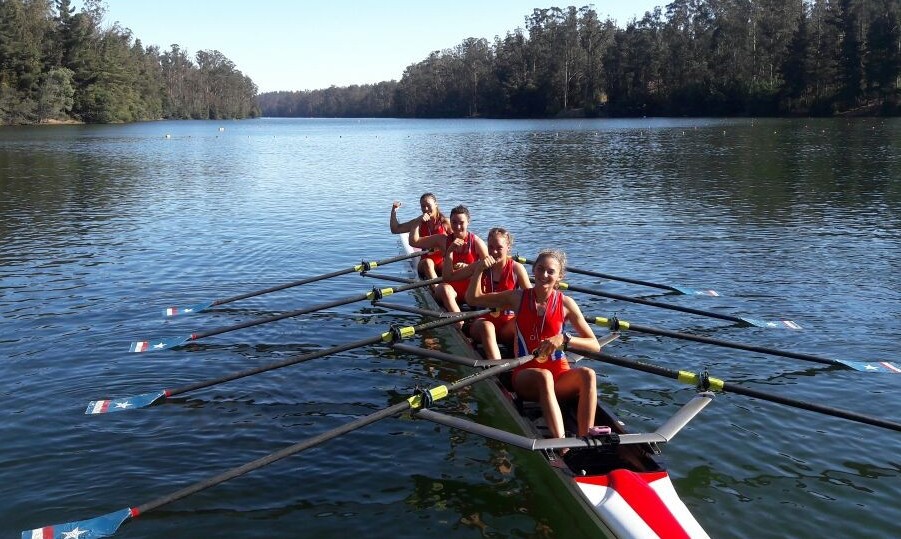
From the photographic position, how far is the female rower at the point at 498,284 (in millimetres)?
8117

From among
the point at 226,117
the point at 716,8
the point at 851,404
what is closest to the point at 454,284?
the point at 851,404

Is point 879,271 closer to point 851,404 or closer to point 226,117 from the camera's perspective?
point 851,404

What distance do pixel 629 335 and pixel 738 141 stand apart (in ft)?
136

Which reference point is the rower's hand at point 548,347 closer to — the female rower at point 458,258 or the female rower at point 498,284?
the female rower at point 498,284

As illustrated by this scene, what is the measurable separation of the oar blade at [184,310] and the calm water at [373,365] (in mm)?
249

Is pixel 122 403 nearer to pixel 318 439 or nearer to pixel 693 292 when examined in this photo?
pixel 318 439

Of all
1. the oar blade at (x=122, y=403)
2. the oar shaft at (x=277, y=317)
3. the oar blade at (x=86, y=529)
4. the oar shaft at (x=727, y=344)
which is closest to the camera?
the oar blade at (x=86, y=529)

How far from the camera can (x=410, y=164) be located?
130 ft

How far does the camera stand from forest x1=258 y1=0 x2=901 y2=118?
241 ft

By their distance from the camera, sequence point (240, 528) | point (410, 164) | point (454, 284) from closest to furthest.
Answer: point (240, 528) → point (454, 284) → point (410, 164)

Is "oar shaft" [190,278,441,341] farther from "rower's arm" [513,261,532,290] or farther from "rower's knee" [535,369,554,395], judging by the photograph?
"rower's knee" [535,369,554,395]

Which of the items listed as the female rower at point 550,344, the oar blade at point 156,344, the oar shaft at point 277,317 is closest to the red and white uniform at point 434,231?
the oar shaft at point 277,317

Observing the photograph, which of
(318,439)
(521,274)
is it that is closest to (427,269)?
(521,274)

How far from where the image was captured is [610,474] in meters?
5.54
